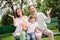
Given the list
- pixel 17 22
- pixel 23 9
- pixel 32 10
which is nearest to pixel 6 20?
pixel 17 22

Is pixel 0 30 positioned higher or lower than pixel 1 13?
lower

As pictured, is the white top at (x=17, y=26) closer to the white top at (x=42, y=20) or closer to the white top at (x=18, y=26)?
the white top at (x=18, y=26)

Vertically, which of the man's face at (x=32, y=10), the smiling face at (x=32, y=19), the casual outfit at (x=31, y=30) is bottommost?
the casual outfit at (x=31, y=30)

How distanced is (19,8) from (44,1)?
358 mm

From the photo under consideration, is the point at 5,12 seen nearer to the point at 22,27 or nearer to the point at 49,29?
the point at 22,27

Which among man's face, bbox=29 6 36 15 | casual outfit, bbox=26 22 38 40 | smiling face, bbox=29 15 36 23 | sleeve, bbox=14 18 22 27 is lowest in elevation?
casual outfit, bbox=26 22 38 40

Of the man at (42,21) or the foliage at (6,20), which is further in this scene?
the man at (42,21)

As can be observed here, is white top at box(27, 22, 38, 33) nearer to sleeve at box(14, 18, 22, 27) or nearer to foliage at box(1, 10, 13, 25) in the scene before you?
sleeve at box(14, 18, 22, 27)

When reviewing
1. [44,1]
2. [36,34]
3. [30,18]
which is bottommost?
[36,34]

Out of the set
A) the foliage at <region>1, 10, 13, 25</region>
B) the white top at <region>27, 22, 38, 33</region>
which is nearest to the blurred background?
the foliage at <region>1, 10, 13, 25</region>

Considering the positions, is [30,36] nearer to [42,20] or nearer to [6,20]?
[42,20]

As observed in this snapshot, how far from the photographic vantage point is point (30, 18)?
3.15 metres

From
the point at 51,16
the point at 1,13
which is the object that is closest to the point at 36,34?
the point at 51,16

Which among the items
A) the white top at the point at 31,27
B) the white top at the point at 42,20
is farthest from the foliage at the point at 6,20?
the white top at the point at 42,20
